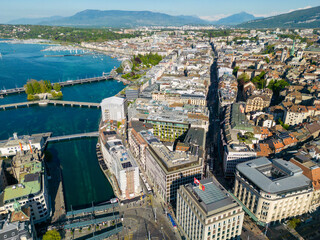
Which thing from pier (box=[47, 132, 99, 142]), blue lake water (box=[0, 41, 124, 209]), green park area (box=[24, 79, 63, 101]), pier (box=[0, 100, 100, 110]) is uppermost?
green park area (box=[24, 79, 63, 101])

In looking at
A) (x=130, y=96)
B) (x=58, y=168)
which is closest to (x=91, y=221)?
(x=58, y=168)

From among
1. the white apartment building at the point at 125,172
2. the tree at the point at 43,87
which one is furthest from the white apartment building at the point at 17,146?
the tree at the point at 43,87

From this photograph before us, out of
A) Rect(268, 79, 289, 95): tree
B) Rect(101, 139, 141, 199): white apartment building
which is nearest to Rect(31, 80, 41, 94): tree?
Rect(101, 139, 141, 199): white apartment building

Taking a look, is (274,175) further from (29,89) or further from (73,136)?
(29,89)

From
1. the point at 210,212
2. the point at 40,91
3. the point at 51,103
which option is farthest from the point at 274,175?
the point at 40,91

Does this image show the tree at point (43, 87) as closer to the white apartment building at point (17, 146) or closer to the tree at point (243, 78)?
the white apartment building at point (17, 146)

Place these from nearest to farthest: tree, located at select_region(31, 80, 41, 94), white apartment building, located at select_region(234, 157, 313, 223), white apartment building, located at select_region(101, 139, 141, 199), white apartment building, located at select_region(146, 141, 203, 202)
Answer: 1. white apartment building, located at select_region(234, 157, 313, 223)
2. white apartment building, located at select_region(146, 141, 203, 202)
3. white apartment building, located at select_region(101, 139, 141, 199)
4. tree, located at select_region(31, 80, 41, 94)

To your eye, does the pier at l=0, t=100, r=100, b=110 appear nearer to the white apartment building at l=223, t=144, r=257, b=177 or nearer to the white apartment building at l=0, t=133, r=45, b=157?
the white apartment building at l=0, t=133, r=45, b=157

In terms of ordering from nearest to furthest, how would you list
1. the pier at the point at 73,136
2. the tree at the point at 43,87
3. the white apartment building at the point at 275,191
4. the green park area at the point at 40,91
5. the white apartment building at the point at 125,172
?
the white apartment building at the point at 275,191, the white apartment building at the point at 125,172, the pier at the point at 73,136, the green park area at the point at 40,91, the tree at the point at 43,87
